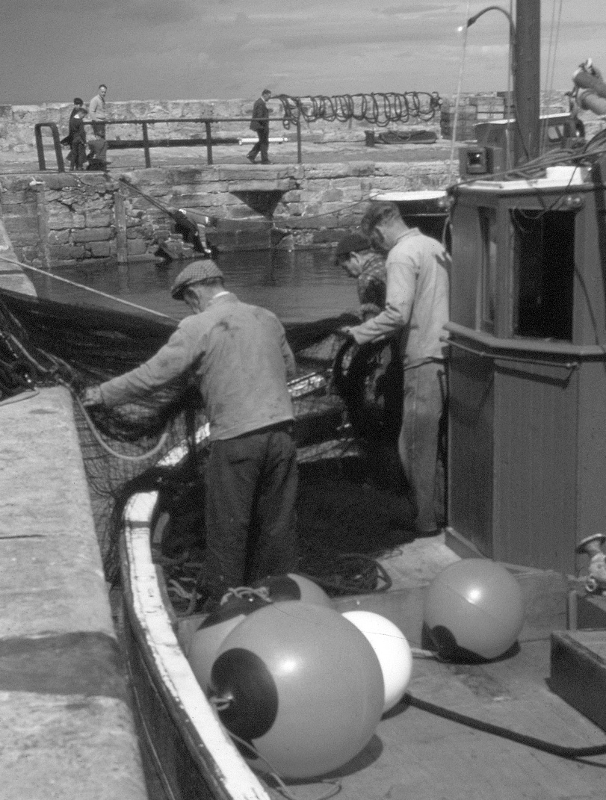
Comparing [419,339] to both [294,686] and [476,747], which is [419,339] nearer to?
[476,747]

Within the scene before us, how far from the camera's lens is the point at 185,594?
4.79m

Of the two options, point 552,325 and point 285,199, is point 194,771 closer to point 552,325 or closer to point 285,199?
point 552,325

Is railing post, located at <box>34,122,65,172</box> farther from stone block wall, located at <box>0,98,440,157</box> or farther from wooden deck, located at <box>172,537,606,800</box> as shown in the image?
wooden deck, located at <box>172,537,606,800</box>

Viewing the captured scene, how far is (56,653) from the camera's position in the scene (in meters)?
2.55

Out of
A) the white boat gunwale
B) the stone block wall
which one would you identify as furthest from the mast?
the stone block wall

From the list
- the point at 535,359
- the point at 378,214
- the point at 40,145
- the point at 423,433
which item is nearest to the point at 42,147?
the point at 40,145

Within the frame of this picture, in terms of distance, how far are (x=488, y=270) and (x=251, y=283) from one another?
64.8 feet

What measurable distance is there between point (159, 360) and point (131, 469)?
87 cm

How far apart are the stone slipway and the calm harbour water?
16.4 metres

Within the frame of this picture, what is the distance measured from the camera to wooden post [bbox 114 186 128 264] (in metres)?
25.9

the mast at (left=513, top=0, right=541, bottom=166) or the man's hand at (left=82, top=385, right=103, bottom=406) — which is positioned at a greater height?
the mast at (left=513, top=0, right=541, bottom=166)

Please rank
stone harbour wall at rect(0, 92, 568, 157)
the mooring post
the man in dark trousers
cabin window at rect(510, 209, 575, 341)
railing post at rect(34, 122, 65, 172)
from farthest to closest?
stone harbour wall at rect(0, 92, 568, 157)
the man in dark trousers
the mooring post
railing post at rect(34, 122, 65, 172)
cabin window at rect(510, 209, 575, 341)

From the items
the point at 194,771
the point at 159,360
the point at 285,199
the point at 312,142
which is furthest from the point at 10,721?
Answer: the point at 312,142

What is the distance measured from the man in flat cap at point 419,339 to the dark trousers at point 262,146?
22.8 meters
